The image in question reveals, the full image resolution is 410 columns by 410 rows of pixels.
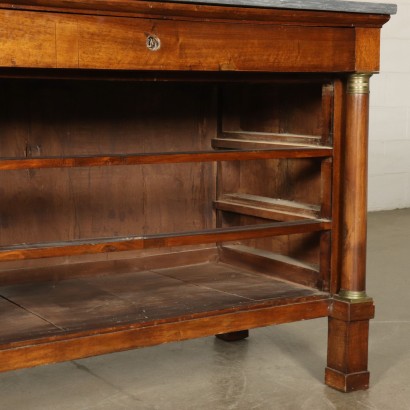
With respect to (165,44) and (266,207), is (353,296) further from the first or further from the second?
(165,44)

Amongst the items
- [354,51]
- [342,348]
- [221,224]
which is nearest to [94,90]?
[221,224]

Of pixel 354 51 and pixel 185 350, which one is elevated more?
pixel 354 51

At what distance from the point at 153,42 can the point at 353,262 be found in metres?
0.90

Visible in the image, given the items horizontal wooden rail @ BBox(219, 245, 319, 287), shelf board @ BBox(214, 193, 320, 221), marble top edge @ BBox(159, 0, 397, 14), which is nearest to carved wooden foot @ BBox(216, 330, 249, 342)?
horizontal wooden rail @ BBox(219, 245, 319, 287)

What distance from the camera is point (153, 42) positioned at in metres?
2.10

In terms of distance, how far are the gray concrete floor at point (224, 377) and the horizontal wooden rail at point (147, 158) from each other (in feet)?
2.27

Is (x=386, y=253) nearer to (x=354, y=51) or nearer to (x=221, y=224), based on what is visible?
(x=221, y=224)

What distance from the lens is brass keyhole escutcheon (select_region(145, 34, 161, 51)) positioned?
2.09 m

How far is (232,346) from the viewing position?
9.73 ft

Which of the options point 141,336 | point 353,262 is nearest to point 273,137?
point 353,262

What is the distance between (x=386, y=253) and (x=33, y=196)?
8.31ft

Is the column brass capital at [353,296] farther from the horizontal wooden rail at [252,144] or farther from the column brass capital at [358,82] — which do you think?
the column brass capital at [358,82]

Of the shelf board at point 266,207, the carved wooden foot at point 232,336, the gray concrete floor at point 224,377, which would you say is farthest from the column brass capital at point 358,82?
the carved wooden foot at point 232,336

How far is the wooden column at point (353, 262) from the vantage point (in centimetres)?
247
